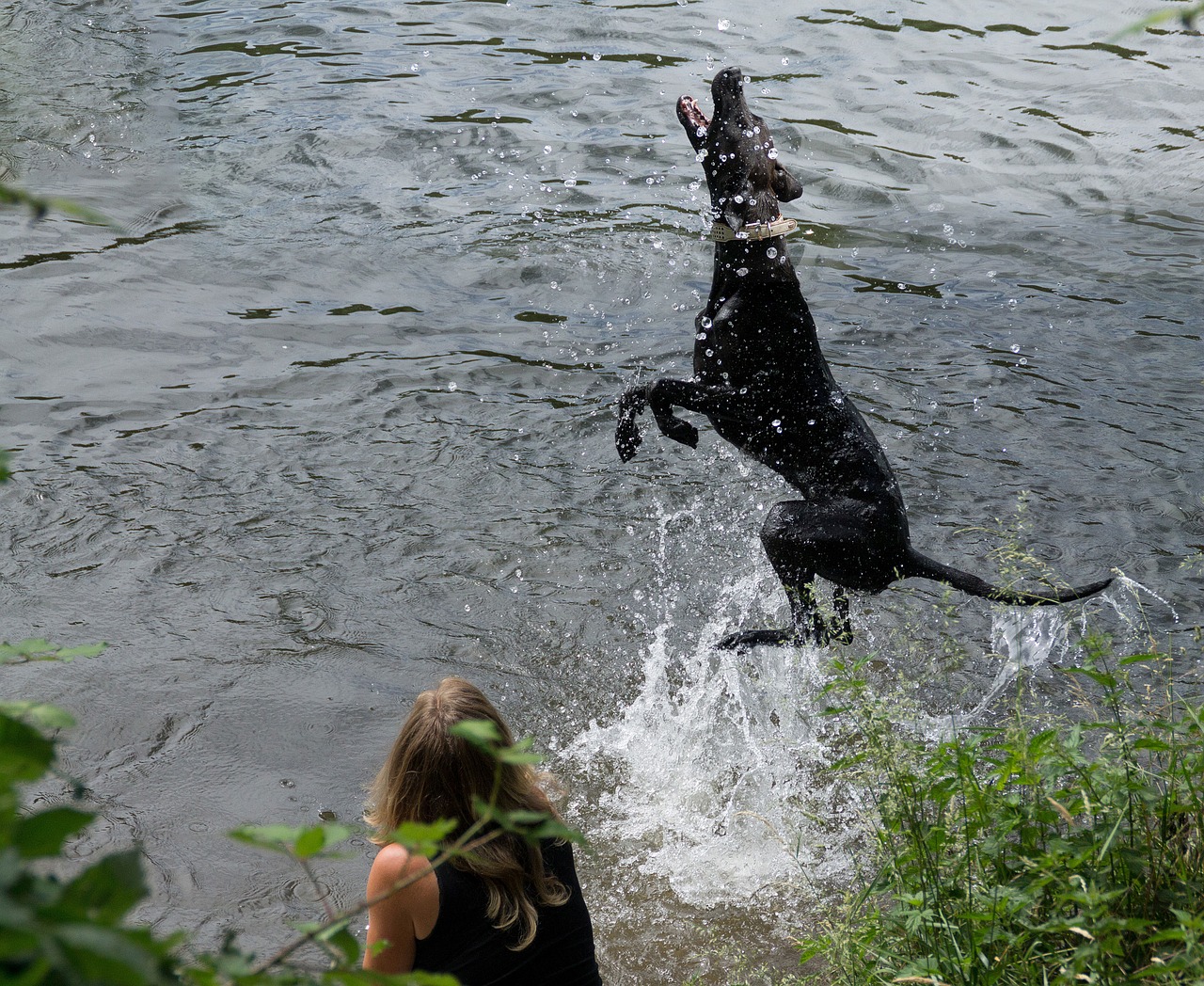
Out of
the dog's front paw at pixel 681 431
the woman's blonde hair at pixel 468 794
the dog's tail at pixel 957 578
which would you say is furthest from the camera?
the dog's front paw at pixel 681 431

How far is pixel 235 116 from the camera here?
1138 centimetres

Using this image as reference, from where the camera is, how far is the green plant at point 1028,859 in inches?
95.9

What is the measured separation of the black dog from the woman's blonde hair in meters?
1.87

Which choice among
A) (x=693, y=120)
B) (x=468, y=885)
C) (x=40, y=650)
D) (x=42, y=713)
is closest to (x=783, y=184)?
(x=693, y=120)

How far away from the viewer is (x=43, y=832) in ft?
2.45

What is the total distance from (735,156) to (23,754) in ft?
12.7

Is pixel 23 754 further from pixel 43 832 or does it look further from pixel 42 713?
pixel 42 713

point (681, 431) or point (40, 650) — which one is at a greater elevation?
point (40, 650)

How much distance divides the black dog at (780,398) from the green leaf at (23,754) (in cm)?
376

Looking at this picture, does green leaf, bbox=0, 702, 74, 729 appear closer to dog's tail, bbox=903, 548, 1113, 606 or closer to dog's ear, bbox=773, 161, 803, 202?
dog's tail, bbox=903, 548, 1113, 606

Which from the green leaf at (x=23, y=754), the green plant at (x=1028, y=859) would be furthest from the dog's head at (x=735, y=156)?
the green leaf at (x=23, y=754)

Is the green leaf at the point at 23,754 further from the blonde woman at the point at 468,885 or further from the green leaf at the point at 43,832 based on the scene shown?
the blonde woman at the point at 468,885

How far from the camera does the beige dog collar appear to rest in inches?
172

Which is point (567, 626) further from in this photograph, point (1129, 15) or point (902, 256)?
point (1129, 15)
